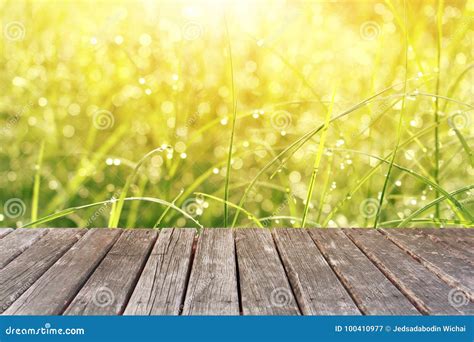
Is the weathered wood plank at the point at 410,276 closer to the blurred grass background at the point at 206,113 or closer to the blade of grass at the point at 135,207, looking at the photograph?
the blurred grass background at the point at 206,113

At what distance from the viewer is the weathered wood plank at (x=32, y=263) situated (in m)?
1.54

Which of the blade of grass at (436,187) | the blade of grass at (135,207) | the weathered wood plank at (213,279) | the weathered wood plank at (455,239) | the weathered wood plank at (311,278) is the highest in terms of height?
the blade of grass at (436,187)

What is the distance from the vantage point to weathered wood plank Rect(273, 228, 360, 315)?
144cm

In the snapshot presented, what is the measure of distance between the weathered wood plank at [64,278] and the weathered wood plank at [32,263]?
2 cm

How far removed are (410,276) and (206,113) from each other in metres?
1.29

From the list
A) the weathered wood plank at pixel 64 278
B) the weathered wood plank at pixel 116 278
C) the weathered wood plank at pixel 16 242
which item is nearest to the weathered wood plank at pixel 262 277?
the weathered wood plank at pixel 116 278

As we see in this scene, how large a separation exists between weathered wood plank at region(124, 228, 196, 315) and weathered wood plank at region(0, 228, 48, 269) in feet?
1.36

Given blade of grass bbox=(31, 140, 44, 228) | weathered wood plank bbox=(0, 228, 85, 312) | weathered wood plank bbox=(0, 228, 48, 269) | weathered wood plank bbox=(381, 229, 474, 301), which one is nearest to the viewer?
weathered wood plank bbox=(0, 228, 85, 312)

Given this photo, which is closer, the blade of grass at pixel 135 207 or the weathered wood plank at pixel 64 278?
the weathered wood plank at pixel 64 278

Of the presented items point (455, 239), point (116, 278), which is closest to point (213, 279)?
point (116, 278)

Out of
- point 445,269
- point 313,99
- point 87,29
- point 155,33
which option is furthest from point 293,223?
point 87,29

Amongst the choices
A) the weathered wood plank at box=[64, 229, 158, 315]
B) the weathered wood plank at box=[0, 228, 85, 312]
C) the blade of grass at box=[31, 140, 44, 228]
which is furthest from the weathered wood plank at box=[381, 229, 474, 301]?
the blade of grass at box=[31, 140, 44, 228]

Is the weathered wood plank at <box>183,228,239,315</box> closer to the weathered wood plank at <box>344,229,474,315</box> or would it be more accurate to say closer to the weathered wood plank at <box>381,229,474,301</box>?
the weathered wood plank at <box>344,229,474,315</box>

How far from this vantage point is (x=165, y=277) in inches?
64.7
